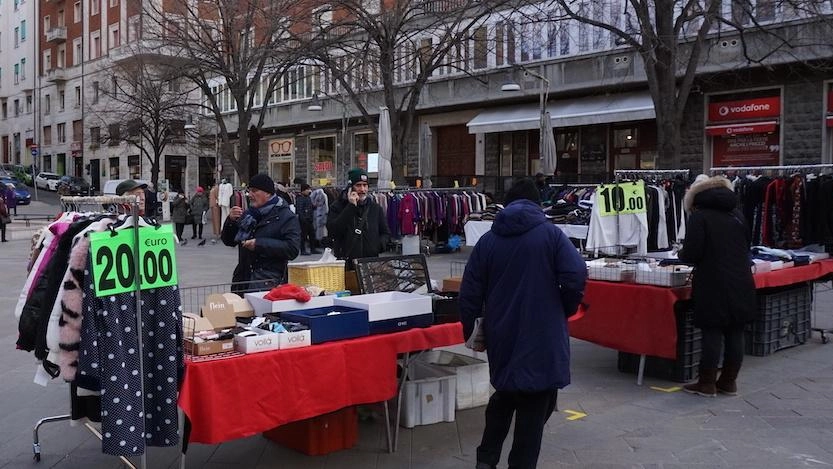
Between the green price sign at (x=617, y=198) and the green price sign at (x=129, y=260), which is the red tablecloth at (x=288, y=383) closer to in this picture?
the green price sign at (x=129, y=260)

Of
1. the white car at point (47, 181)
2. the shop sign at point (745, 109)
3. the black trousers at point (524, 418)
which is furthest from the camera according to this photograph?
the white car at point (47, 181)

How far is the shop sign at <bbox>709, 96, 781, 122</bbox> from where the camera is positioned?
21.2 metres

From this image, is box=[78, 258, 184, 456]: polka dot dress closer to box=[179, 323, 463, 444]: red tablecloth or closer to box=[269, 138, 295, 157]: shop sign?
box=[179, 323, 463, 444]: red tablecloth

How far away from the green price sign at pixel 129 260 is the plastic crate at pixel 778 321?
603cm

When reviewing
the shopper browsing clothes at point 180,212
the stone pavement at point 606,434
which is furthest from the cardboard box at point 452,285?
the shopper browsing clothes at point 180,212

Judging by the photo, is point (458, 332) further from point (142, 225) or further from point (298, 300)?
point (142, 225)

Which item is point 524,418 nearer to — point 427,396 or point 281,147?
point 427,396

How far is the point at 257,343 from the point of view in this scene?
411cm

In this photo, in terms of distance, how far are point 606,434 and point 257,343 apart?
2.69 m

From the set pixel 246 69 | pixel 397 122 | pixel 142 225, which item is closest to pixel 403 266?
pixel 142 225

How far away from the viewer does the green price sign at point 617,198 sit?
911 centimetres

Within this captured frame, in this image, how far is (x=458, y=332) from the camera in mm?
5008

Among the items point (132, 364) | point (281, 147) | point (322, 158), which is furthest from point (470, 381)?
point (281, 147)

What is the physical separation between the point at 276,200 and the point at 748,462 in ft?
12.6
